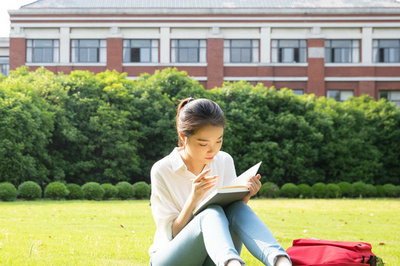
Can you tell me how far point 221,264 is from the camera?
9.61 ft

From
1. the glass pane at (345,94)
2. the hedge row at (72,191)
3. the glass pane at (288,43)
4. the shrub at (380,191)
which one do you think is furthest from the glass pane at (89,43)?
the shrub at (380,191)

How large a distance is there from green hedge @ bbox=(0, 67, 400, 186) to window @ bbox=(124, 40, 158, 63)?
9.71m

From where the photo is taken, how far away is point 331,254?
11.0 feet

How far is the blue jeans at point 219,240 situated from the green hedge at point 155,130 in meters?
13.5

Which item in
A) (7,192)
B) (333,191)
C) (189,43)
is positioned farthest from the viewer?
(189,43)

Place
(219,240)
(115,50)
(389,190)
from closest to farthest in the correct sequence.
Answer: (219,240), (389,190), (115,50)

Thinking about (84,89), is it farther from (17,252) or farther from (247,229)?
(247,229)

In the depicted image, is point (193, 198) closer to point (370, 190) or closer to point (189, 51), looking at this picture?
point (370, 190)

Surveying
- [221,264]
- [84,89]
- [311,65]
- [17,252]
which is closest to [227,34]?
[311,65]

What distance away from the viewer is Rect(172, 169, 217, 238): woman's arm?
3.36 metres

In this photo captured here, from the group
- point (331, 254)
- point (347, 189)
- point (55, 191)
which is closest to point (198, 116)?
point (331, 254)

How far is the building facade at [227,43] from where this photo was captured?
3111cm

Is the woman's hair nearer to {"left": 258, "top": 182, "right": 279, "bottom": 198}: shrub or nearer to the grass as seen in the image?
the grass

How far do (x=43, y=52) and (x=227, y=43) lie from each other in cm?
1137
